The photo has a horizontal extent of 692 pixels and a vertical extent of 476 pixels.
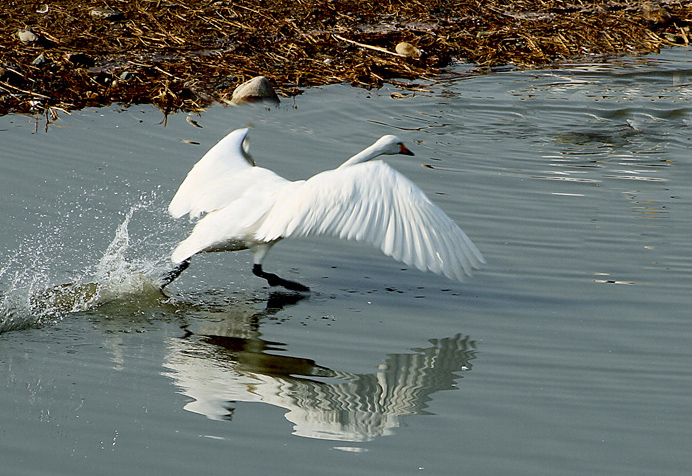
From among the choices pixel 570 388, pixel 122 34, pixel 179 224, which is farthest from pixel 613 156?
pixel 122 34

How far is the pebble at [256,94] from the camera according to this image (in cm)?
993

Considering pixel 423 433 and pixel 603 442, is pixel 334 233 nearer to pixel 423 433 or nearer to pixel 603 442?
pixel 423 433

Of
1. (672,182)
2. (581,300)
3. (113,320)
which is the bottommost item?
(113,320)

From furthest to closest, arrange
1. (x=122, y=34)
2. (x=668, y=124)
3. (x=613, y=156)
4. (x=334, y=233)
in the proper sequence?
(x=122, y=34)
(x=668, y=124)
(x=613, y=156)
(x=334, y=233)

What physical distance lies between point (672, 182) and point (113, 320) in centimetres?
461

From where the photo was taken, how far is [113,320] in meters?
5.41

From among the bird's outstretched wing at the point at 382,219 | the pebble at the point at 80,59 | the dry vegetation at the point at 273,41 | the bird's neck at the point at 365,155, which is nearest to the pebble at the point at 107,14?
the dry vegetation at the point at 273,41

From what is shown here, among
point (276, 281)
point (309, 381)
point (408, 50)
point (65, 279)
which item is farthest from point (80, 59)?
point (309, 381)

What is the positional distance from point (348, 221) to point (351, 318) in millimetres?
654

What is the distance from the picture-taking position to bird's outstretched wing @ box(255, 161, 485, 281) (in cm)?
501

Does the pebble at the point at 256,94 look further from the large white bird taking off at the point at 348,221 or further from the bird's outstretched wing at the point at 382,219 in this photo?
the bird's outstretched wing at the point at 382,219

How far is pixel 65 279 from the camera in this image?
591 centimetres

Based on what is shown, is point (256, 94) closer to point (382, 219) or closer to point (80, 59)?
point (80, 59)

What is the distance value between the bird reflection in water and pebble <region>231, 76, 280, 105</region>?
4.95 m
